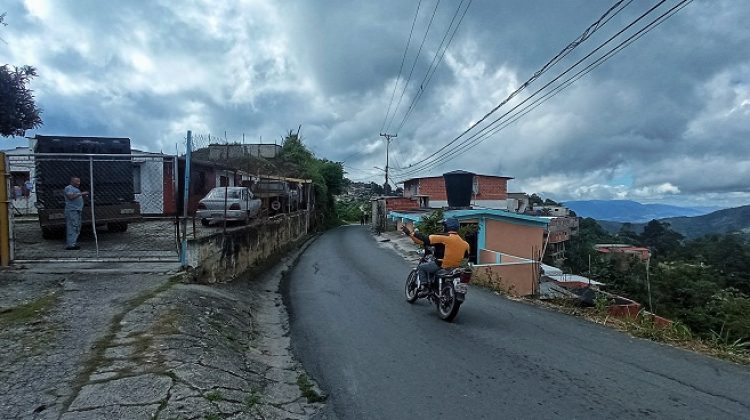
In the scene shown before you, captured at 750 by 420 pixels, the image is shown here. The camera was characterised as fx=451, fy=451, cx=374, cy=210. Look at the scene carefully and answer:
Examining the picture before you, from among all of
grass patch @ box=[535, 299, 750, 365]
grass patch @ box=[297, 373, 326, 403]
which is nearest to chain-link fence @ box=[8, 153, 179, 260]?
grass patch @ box=[297, 373, 326, 403]

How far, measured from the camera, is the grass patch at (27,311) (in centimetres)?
544

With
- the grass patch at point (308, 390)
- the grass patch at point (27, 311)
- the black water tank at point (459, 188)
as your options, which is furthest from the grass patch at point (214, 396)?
the black water tank at point (459, 188)

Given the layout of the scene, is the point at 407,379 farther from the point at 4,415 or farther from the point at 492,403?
the point at 4,415

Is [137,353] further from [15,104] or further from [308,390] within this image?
[15,104]

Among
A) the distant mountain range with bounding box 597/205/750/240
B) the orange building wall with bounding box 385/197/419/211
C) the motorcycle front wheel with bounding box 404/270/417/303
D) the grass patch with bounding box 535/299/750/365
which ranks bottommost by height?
the distant mountain range with bounding box 597/205/750/240

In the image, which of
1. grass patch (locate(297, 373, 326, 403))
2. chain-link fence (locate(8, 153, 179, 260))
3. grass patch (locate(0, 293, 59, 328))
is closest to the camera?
grass patch (locate(297, 373, 326, 403))

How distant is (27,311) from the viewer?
5.86 metres

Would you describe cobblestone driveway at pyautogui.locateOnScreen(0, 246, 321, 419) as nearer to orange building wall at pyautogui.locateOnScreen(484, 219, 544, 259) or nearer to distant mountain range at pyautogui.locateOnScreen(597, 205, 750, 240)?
orange building wall at pyautogui.locateOnScreen(484, 219, 544, 259)

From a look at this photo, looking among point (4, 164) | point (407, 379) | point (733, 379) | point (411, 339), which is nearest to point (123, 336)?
point (407, 379)

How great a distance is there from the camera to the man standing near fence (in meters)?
9.05

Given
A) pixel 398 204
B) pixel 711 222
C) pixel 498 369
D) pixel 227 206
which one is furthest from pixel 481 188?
pixel 711 222

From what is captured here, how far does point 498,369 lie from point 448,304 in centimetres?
231

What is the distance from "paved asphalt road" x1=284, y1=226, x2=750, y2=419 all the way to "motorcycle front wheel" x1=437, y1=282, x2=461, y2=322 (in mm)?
193

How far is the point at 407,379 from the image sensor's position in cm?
486
